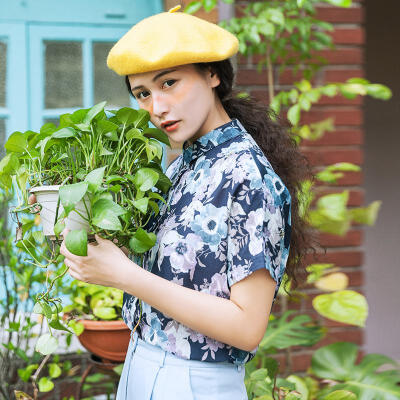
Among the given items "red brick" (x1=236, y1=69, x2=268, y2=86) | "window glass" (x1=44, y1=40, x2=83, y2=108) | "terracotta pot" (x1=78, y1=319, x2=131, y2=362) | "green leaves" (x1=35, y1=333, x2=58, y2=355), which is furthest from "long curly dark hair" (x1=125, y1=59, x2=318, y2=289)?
"window glass" (x1=44, y1=40, x2=83, y2=108)

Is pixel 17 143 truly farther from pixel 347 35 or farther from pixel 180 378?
pixel 347 35

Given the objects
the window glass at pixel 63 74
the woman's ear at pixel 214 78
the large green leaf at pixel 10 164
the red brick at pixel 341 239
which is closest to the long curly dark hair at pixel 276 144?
the woman's ear at pixel 214 78

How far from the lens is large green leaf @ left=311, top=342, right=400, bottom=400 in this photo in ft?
7.75

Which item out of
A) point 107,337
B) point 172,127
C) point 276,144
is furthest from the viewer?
point 107,337

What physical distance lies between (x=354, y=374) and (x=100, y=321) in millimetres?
1085

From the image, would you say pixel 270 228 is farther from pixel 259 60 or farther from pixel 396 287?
pixel 396 287

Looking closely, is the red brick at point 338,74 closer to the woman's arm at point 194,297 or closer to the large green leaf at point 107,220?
the woman's arm at point 194,297

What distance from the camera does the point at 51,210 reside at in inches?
50.8

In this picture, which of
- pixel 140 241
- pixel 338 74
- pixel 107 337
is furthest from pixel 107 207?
pixel 338 74

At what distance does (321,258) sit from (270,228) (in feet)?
5.35

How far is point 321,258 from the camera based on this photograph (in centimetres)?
285

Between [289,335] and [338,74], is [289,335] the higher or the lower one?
the lower one

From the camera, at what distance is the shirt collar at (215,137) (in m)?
1.43

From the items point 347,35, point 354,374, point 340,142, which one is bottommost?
point 354,374
